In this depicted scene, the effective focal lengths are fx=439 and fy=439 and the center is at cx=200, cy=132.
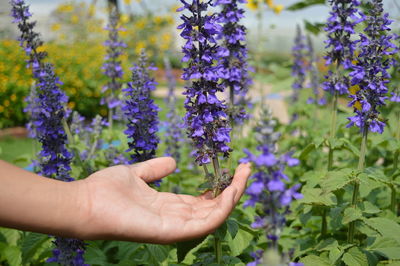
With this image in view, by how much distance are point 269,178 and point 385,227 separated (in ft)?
5.99

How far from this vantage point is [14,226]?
256 centimetres

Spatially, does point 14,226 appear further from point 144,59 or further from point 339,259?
point 339,259

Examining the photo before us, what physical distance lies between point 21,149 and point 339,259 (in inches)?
319

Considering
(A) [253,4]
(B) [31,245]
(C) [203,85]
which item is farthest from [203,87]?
(A) [253,4]

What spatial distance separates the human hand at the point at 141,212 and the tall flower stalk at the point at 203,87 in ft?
0.83

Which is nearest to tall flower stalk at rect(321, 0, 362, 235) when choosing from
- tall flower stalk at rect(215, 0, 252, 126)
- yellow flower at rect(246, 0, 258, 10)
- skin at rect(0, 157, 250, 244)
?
tall flower stalk at rect(215, 0, 252, 126)

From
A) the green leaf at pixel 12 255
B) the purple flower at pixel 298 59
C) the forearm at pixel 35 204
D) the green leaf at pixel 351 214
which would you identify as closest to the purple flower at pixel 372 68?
the green leaf at pixel 351 214

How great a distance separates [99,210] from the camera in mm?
2748

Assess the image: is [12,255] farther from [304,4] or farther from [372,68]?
[304,4]

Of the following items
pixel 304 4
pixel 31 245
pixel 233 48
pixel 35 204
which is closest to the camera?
pixel 35 204

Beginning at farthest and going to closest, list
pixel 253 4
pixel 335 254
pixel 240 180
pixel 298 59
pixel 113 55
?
pixel 253 4 < pixel 298 59 < pixel 113 55 < pixel 335 254 < pixel 240 180

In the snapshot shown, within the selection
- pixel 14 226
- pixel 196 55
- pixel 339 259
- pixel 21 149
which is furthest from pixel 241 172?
pixel 21 149

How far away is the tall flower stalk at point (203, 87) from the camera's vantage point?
2.93 m

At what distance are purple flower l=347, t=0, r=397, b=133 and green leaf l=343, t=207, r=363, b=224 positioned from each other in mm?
612
